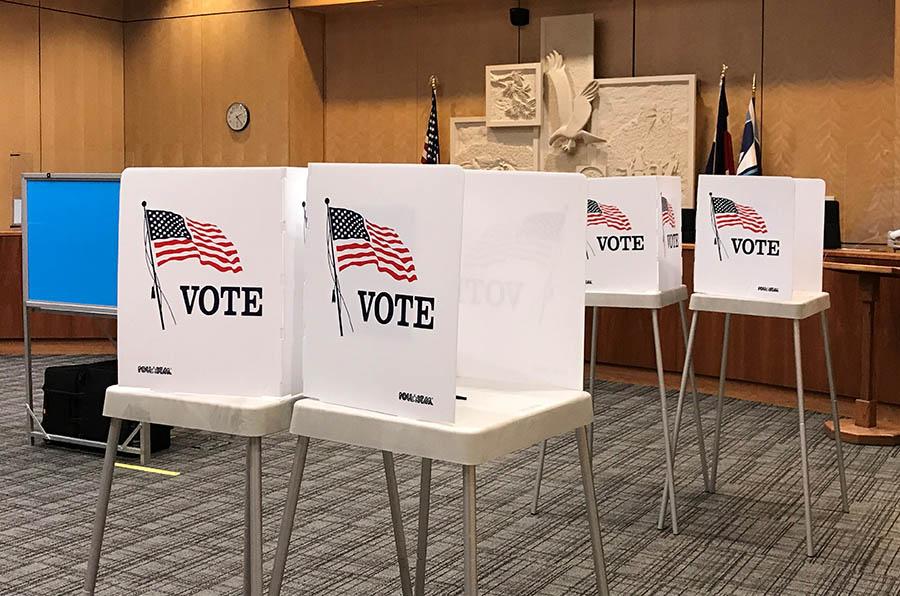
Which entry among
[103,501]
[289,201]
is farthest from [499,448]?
[103,501]

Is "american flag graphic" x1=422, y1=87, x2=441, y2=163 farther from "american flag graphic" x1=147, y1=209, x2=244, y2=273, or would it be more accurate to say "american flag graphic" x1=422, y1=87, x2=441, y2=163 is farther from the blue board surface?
"american flag graphic" x1=147, y1=209, x2=244, y2=273

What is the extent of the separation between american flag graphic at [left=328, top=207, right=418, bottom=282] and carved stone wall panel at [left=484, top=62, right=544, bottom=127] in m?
7.24

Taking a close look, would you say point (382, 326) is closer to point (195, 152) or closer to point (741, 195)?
point (741, 195)

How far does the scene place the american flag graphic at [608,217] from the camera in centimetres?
397

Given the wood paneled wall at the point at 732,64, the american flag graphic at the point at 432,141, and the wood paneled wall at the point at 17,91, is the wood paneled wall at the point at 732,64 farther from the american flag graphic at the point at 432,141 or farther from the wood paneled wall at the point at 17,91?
the wood paneled wall at the point at 17,91

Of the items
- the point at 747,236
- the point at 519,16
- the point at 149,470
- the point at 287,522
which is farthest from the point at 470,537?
the point at 519,16

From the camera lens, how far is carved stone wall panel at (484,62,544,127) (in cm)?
930

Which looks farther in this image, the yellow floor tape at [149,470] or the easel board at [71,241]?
the easel board at [71,241]

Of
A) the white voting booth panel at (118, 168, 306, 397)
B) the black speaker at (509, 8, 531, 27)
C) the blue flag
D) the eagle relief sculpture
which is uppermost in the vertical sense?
the black speaker at (509, 8, 531, 27)

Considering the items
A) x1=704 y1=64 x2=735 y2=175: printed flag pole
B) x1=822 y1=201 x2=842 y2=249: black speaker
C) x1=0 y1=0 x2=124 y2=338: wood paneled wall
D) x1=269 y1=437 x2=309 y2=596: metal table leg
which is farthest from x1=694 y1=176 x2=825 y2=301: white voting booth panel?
x1=0 y1=0 x2=124 y2=338: wood paneled wall

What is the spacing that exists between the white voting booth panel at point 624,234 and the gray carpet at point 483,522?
0.97m

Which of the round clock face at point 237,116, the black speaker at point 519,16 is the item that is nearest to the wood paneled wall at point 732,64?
the black speaker at point 519,16

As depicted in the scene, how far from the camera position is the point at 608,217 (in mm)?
3990

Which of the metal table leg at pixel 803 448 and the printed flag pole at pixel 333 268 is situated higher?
the printed flag pole at pixel 333 268
